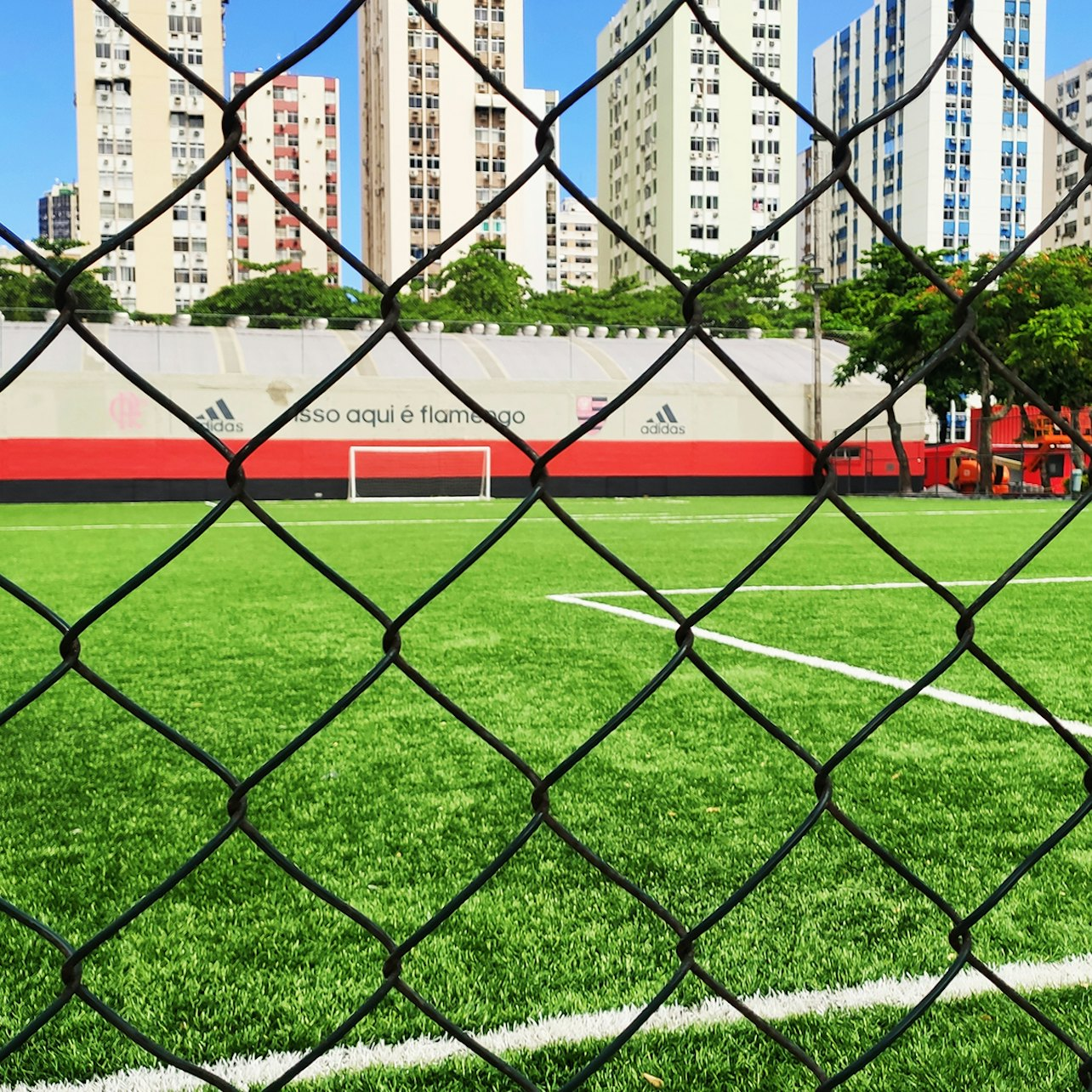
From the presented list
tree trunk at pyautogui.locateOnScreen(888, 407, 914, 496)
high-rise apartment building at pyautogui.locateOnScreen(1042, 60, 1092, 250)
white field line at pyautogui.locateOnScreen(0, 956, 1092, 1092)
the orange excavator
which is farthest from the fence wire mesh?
high-rise apartment building at pyautogui.locateOnScreen(1042, 60, 1092, 250)

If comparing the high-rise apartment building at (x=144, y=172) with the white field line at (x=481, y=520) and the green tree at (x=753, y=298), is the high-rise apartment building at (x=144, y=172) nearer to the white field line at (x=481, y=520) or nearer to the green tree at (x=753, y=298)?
the green tree at (x=753, y=298)

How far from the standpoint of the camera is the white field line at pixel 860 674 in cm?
338

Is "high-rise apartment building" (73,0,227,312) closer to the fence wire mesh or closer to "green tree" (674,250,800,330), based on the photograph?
"green tree" (674,250,800,330)

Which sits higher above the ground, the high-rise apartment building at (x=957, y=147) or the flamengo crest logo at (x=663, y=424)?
the high-rise apartment building at (x=957, y=147)

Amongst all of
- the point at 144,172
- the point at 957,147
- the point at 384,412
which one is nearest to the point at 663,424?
the point at 384,412

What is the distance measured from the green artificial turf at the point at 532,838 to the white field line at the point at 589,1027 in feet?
0.10

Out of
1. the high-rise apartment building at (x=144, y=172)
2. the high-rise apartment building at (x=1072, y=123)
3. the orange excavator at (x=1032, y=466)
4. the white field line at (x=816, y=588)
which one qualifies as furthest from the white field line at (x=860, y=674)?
the high-rise apartment building at (x=1072, y=123)

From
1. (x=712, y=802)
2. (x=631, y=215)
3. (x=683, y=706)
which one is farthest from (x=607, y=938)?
(x=631, y=215)

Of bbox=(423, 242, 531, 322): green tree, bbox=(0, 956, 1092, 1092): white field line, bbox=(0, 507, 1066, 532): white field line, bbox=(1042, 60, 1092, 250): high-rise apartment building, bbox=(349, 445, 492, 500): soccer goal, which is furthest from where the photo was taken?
bbox=(1042, 60, 1092, 250): high-rise apartment building

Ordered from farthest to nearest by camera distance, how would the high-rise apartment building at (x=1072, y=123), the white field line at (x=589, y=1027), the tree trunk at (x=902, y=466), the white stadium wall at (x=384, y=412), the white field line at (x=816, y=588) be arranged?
1. the high-rise apartment building at (x=1072, y=123)
2. the tree trunk at (x=902, y=466)
3. the white stadium wall at (x=384, y=412)
4. the white field line at (x=816, y=588)
5. the white field line at (x=589, y=1027)

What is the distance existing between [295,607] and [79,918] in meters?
4.56

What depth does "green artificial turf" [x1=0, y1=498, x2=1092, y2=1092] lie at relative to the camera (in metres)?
1.52

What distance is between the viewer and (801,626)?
545 centimetres

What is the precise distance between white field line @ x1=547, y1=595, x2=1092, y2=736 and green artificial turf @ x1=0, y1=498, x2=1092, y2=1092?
84mm
